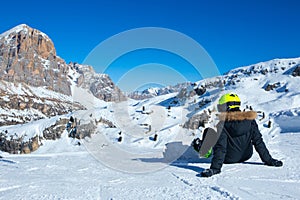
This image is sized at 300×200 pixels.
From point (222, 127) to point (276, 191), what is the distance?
5.86 ft

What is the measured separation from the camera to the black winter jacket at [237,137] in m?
5.37

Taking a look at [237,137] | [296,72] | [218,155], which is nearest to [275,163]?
[237,137]

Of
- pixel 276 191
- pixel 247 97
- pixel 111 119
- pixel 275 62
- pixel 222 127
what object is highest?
pixel 275 62

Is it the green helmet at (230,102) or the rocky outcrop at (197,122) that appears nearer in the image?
the green helmet at (230,102)

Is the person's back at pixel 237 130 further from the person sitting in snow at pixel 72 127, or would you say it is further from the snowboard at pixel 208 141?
the person sitting in snow at pixel 72 127

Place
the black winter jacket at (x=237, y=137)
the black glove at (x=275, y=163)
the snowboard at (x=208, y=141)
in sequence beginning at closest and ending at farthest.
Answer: the black winter jacket at (x=237, y=137)
the snowboard at (x=208, y=141)
the black glove at (x=275, y=163)

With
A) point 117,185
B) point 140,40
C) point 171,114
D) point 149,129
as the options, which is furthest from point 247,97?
point 117,185

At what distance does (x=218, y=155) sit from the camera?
17.0 feet

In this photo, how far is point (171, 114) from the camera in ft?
114

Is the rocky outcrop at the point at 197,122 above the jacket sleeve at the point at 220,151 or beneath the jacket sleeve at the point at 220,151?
above

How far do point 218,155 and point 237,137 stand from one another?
28.1 inches

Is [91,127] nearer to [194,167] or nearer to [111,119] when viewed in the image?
[111,119]

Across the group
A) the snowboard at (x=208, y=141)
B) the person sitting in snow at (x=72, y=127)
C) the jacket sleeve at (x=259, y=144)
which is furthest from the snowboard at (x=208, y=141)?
the person sitting in snow at (x=72, y=127)

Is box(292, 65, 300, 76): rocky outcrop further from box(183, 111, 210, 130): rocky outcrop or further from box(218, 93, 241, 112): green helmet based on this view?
box(218, 93, 241, 112): green helmet
